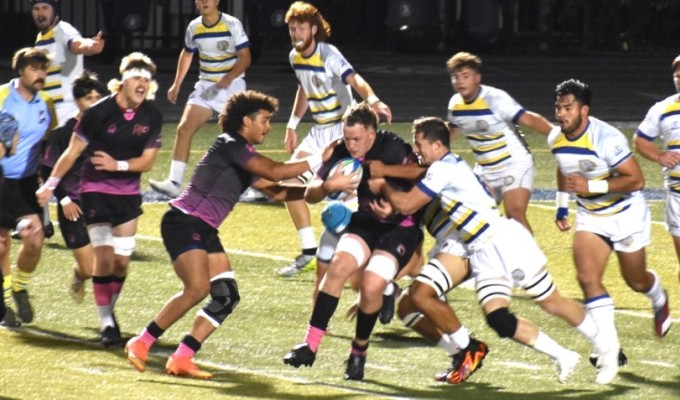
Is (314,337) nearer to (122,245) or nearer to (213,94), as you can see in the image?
(122,245)

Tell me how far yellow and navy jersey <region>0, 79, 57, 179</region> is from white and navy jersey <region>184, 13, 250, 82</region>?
15.6ft

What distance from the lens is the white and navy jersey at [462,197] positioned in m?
9.05

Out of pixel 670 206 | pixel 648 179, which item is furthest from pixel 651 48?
pixel 670 206

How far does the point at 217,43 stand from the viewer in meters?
15.5

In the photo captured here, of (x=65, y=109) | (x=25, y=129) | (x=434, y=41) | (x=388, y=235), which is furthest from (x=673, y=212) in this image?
(x=434, y=41)

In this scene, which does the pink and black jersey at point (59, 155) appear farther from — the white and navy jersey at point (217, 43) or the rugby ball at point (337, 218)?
the white and navy jersey at point (217, 43)

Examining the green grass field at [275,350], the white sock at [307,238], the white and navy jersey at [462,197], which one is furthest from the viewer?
the white sock at [307,238]

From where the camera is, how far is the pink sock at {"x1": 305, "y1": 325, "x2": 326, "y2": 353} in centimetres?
907

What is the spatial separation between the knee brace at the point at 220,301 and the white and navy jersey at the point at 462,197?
1.20m

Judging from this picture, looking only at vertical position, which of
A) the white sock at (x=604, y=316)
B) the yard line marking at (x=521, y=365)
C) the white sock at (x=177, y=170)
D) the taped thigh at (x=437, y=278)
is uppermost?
the taped thigh at (x=437, y=278)

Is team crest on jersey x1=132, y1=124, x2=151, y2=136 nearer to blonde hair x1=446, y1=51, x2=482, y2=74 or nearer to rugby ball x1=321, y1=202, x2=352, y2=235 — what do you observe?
rugby ball x1=321, y1=202, x2=352, y2=235

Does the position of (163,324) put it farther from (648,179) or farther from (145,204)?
(648,179)

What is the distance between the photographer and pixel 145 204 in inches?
628

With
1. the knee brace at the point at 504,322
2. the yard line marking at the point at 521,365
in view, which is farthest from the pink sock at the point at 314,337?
the yard line marking at the point at 521,365
